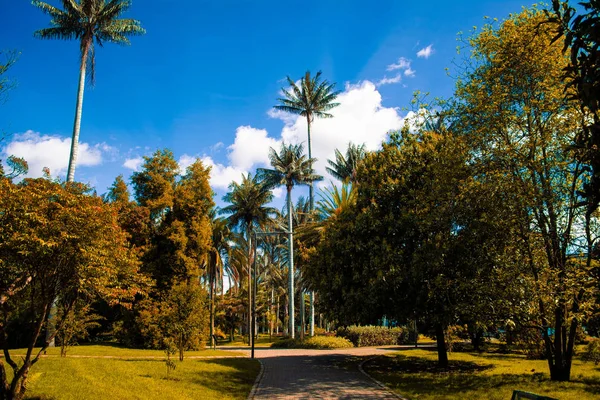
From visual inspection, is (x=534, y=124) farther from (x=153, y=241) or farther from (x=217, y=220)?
(x=217, y=220)

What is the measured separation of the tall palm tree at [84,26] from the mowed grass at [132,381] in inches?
694

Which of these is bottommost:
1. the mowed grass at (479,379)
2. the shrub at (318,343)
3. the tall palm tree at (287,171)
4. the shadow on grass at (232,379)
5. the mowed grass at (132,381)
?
the shrub at (318,343)

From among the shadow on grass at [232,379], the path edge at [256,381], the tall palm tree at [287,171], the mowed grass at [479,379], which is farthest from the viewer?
the tall palm tree at [287,171]

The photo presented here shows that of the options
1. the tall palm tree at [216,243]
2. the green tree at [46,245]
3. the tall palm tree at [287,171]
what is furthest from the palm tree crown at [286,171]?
the green tree at [46,245]

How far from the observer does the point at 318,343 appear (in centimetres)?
2902

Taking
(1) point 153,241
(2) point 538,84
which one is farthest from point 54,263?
(1) point 153,241

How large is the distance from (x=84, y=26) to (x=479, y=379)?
107 ft

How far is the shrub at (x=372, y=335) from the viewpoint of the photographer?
32.9 meters

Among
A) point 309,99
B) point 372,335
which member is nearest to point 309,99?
point 309,99

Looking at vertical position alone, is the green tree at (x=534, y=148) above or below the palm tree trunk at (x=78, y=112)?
below

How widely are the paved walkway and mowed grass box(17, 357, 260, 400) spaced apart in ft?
2.90

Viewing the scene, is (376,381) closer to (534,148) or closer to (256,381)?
(256,381)

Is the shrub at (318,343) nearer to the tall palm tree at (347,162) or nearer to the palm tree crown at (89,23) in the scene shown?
the tall palm tree at (347,162)

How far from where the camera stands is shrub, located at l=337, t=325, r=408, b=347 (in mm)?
32938
